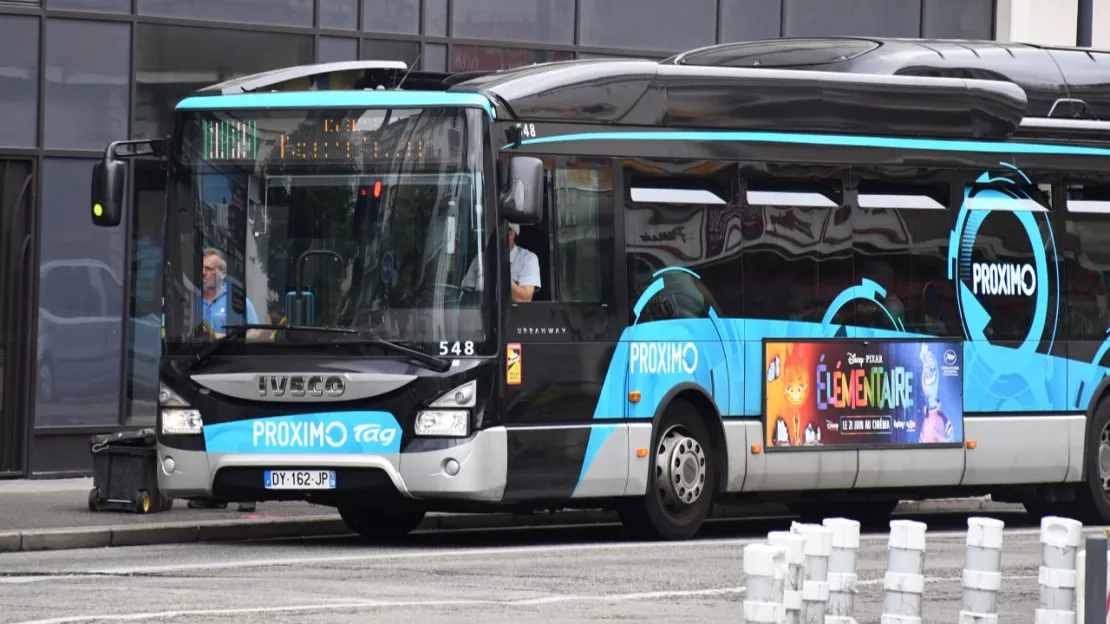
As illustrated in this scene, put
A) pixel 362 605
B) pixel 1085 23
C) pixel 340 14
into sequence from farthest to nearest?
pixel 1085 23, pixel 340 14, pixel 362 605

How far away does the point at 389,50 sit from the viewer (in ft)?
76.3

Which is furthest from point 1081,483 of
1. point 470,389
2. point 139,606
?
point 139,606

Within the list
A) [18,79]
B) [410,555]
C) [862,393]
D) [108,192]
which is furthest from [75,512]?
[862,393]

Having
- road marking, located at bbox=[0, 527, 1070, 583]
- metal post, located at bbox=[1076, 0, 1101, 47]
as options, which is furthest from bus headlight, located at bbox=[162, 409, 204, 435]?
metal post, located at bbox=[1076, 0, 1101, 47]

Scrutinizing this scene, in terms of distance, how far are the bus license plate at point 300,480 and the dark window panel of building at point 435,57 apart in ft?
29.1

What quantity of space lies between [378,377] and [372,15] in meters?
8.80

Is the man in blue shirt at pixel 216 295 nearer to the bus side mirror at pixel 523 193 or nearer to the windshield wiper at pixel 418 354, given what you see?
the windshield wiper at pixel 418 354

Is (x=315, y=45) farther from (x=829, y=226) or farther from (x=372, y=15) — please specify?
(x=829, y=226)

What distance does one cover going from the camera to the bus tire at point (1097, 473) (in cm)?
1852

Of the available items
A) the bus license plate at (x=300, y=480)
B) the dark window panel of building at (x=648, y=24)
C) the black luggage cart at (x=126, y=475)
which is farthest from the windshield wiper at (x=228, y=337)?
the dark window panel of building at (x=648, y=24)

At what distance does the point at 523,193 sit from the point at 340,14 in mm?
8644

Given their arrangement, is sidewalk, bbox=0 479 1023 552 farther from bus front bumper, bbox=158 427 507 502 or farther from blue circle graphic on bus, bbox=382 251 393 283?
blue circle graphic on bus, bbox=382 251 393 283

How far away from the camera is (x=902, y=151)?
17.6 meters

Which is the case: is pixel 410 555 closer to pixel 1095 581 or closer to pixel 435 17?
pixel 1095 581
